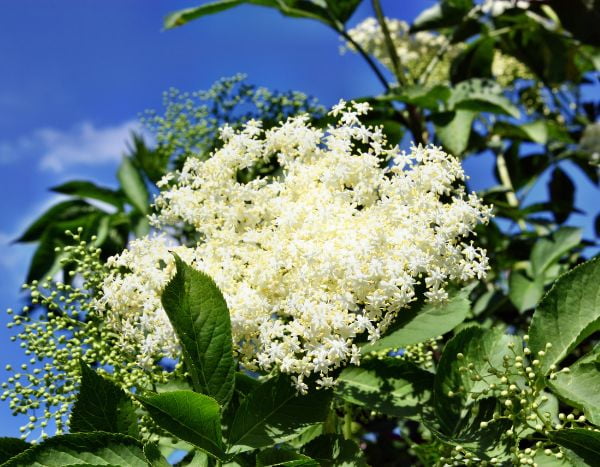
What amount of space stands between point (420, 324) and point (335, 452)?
252mm

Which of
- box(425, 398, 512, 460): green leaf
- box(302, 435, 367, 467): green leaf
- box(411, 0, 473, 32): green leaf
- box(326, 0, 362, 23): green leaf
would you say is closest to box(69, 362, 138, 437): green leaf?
box(302, 435, 367, 467): green leaf

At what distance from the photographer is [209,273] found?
1270 mm

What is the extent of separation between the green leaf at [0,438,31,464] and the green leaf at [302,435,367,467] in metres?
0.45

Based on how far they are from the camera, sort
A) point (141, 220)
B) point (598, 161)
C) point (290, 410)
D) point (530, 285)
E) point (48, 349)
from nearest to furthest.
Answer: point (290, 410) < point (48, 349) < point (598, 161) < point (530, 285) < point (141, 220)

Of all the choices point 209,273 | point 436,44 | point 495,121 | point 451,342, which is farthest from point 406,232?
point 436,44

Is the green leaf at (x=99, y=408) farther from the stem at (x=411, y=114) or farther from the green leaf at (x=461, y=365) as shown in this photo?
the stem at (x=411, y=114)

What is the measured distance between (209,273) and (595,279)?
2.14 feet

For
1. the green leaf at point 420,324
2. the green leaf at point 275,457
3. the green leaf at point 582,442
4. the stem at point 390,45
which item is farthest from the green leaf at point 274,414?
the stem at point 390,45

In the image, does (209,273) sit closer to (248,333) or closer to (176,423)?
(248,333)

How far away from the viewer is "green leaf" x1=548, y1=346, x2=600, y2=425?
1228 mm

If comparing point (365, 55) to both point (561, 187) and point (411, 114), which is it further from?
point (561, 187)

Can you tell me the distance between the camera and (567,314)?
1330 millimetres

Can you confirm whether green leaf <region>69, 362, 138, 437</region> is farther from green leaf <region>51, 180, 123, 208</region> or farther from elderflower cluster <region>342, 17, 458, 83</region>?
elderflower cluster <region>342, 17, 458, 83</region>

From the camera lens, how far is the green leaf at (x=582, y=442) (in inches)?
44.7
